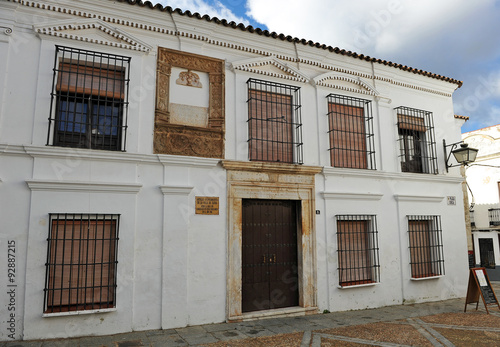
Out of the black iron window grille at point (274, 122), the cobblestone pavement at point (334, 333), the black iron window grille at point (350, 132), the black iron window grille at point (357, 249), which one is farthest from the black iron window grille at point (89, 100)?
the black iron window grille at point (357, 249)

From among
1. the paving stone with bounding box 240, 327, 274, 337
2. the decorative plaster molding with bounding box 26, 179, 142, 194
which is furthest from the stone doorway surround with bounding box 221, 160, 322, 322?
the decorative plaster molding with bounding box 26, 179, 142, 194

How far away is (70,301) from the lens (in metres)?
5.37

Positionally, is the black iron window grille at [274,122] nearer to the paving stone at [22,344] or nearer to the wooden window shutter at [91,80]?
the wooden window shutter at [91,80]

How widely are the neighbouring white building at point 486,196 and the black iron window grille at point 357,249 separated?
37.6ft

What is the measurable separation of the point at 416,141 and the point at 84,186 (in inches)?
A: 302

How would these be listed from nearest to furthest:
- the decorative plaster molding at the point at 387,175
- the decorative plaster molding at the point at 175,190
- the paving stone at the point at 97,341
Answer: the paving stone at the point at 97,341 < the decorative plaster molding at the point at 175,190 < the decorative plaster molding at the point at 387,175

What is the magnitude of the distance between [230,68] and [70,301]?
16.1ft

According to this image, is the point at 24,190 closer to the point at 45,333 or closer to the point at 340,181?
the point at 45,333

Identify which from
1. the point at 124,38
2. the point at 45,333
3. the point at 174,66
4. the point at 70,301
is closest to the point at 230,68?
the point at 174,66

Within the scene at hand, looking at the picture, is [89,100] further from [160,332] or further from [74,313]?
[160,332]

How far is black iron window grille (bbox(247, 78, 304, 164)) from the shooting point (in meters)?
6.94

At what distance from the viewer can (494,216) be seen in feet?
54.0

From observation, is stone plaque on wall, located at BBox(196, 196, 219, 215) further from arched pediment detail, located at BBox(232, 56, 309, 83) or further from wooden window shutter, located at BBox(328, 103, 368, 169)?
wooden window shutter, located at BBox(328, 103, 368, 169)

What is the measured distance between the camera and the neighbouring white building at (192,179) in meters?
5.38
